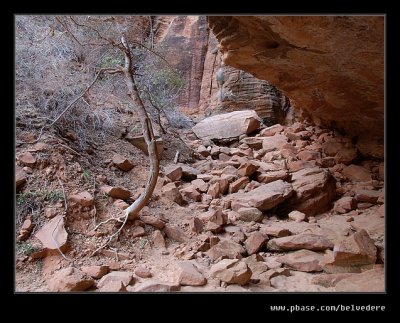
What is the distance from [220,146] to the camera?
7.88 meters

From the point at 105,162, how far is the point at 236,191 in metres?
2.07

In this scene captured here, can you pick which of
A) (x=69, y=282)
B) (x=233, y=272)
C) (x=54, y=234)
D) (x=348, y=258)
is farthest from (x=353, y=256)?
(x=54, y=234)

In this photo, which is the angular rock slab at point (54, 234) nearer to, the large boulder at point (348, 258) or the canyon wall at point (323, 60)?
the large boulder at point (348, 258)

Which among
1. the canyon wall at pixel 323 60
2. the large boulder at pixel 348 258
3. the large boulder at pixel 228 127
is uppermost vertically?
the canyon wall at pixel 323 60

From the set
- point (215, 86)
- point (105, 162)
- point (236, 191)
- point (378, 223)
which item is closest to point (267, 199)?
point (236, 191)

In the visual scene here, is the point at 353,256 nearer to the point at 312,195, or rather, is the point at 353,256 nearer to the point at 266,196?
the point at 266,196

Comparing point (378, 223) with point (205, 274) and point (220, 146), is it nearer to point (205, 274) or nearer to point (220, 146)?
point (205, 274)

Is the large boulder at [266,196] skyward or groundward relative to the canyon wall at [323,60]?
groundward

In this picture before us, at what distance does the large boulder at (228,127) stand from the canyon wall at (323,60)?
174 centimetres

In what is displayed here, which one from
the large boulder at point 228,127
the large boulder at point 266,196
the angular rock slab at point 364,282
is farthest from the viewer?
the large boulder at point 228,127

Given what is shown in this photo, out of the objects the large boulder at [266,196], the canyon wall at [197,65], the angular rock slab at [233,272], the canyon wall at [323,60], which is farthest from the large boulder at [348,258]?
the canyon wall at [197,65]

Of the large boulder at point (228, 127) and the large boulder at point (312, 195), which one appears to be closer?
the large boulder at point (312, 195)

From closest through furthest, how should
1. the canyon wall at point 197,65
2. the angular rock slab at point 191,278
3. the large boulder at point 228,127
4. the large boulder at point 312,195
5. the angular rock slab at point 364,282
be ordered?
the angular rock slab at point 364,282 < the angular rock slab at point 191,278 < the large boulder at point 312,195 < the large boulder at point 228,127 < the canyon wall at point 197,65

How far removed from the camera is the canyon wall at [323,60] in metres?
3.29
